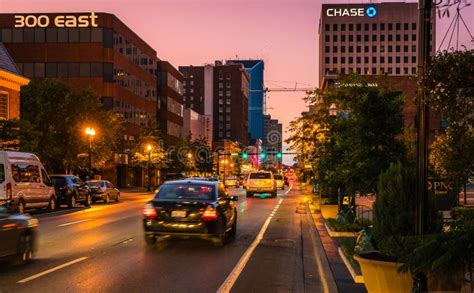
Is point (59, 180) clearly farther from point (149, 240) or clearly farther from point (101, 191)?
point (149, 240)

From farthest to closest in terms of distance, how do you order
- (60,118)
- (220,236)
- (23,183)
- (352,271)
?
(60,118) → (23,183) → (220,236) → (352,271)

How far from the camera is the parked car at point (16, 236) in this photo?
11008mm

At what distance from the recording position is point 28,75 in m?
70.9

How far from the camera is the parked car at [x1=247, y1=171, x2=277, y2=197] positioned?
48062 mm

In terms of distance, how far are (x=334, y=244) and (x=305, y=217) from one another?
38.6 ft

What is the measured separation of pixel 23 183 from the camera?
25.7 meters

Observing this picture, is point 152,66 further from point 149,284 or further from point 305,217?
point 149,284

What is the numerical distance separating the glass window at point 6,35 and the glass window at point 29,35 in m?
1.76

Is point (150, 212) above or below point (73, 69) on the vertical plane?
below

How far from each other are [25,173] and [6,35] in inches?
2028

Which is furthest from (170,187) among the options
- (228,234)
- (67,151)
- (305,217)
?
(67,151)

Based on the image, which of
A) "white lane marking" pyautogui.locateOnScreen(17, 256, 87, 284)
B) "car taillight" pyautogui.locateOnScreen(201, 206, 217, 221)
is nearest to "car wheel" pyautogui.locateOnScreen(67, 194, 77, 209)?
"car taillight" pyautogui.locateOnScreen(201, 206, 217, 221)

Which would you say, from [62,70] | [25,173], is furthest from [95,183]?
[62,70]

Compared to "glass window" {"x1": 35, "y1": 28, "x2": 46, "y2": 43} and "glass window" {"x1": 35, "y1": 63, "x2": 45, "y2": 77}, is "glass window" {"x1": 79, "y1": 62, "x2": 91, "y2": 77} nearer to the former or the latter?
"glass window" {"x1": 35, "y1": 63, "x2": 45, "y2": 77}
